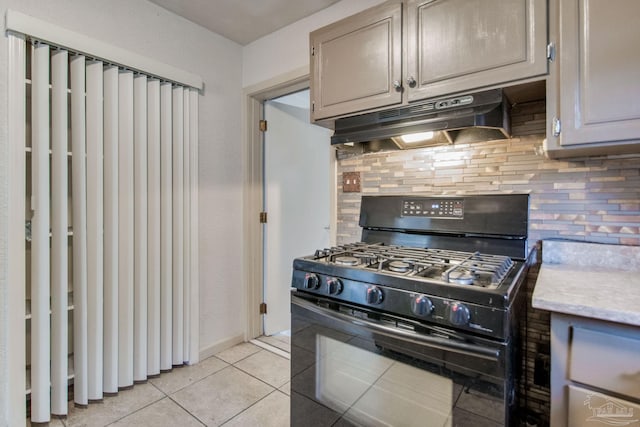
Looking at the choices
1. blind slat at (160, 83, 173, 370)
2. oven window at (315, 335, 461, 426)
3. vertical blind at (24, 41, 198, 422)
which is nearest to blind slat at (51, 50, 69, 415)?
vertical blind at (24, 41, 198, 422)

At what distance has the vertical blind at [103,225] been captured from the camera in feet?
5.29

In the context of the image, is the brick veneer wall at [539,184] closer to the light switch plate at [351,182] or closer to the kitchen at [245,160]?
the kitchen at [245,160]

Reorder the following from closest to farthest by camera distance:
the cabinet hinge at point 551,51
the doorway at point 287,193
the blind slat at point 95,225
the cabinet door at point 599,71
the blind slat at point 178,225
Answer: the cabinet door at point 599,71 < the cabinet hinge at point 551,51 < the blind slat at point 95,225 < the blind slat at point 178,225 < the doorway at point 287,193

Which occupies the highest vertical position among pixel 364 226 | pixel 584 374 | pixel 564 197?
pixel 564 197

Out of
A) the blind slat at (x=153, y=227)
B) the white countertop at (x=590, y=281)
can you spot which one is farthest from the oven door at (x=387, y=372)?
the blind slat at (x=153, y=227)

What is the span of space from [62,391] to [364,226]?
1.84 metres

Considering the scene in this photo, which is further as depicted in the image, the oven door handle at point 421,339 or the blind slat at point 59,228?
the blind slat at point 59,228

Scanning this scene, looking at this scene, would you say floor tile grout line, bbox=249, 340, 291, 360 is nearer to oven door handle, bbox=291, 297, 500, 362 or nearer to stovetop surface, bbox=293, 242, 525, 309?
stovetop surface, bbox=293, 242, 525, 309

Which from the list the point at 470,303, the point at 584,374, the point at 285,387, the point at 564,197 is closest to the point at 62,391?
the point at 285,387

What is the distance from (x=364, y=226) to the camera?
6.53 feet

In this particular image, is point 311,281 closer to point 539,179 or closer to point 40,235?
point 539,179

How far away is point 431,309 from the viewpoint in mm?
1019

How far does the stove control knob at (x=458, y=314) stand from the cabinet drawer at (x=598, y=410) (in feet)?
1.11

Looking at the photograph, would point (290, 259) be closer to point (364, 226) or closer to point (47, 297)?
point (364, 226)
